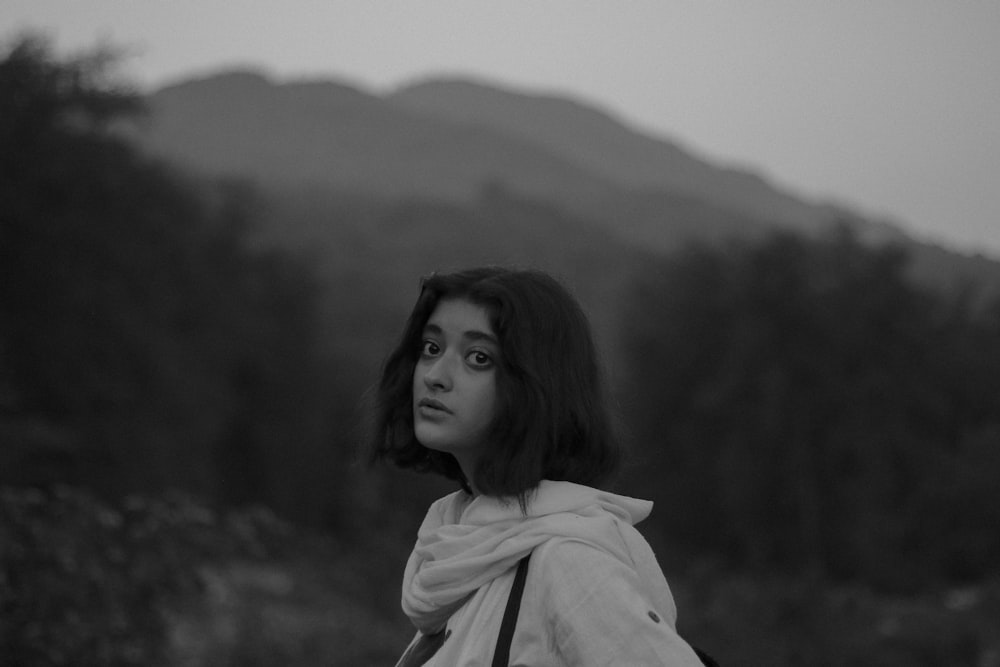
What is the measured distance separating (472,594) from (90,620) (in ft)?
13.6

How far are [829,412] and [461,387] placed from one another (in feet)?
117

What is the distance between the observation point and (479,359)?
2242 millimetres

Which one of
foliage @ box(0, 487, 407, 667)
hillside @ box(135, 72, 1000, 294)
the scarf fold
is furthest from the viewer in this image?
hillside @ box(135, 72, 1000, 294)

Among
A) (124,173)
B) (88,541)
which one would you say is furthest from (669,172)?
(88,541)

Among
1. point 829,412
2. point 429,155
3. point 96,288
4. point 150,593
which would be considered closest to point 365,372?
point 829,412

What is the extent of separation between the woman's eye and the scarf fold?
0.22 metres

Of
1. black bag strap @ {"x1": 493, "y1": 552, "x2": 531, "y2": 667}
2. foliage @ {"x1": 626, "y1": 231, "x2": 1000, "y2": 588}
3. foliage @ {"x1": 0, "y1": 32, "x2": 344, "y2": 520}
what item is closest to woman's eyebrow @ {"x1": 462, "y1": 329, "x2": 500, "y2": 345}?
black bag strap @ {"x1": 493, "y1": 552, "x2": 531, "y2": 667}

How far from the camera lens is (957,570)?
102 feet

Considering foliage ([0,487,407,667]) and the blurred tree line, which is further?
the blurred tree line

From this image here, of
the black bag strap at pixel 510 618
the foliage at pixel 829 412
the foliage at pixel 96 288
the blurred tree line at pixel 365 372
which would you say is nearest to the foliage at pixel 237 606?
the black bag strap at pixel 510 618

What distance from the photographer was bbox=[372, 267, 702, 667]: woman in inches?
75.7

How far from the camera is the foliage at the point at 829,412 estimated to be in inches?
1359

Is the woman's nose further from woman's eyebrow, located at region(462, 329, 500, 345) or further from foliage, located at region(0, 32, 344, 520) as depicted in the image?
foliage, located at region(0, 32, 344, 520)

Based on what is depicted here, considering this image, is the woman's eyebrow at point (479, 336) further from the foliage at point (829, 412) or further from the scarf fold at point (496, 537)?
the foliage at point (829, 412)
